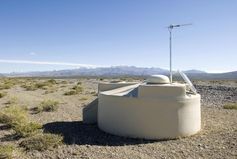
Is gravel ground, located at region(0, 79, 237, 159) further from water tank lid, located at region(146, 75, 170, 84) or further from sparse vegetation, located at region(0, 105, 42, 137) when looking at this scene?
water tank lid, located at region(146, 75, 170, 84)

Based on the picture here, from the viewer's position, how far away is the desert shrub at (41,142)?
10914mm

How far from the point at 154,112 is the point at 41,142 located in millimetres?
4124

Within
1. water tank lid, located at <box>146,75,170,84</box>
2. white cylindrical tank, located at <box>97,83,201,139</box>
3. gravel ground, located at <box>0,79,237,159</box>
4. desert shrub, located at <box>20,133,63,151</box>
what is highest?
water tank lid, located at <box>146,75,170,84</box>

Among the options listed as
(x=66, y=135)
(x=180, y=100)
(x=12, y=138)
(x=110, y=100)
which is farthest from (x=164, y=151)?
(x=12, y=138)

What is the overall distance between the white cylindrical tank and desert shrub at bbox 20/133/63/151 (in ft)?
8.33

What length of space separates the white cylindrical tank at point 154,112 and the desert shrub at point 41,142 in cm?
254

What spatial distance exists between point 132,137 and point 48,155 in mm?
3416

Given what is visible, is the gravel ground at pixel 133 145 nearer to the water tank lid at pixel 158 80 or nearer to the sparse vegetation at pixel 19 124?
the sparse vegetation at pixel 19 124

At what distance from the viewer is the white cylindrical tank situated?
12000 mm

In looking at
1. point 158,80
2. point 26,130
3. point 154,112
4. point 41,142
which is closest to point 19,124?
point 26,130

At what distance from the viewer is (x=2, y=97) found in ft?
93.9

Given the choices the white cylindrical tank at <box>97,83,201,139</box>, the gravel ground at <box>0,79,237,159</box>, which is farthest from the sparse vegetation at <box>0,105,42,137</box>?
the white cylindrical tank at <box>97,83,201,139</box>

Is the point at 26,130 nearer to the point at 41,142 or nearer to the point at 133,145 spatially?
the point at 41,142

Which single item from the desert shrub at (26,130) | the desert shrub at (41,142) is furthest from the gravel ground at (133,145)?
the desert shrub at (26,130)
